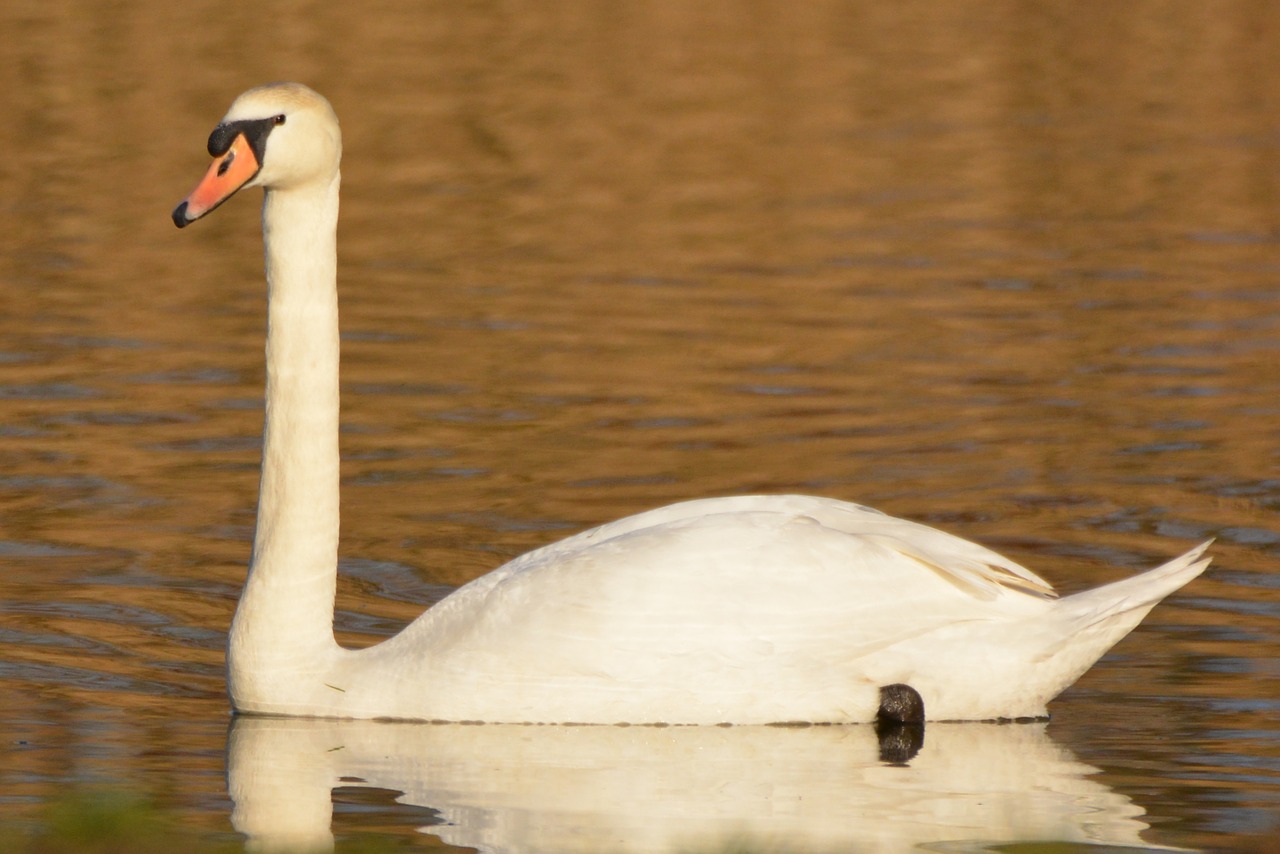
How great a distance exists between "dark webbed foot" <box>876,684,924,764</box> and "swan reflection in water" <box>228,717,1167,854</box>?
3cm

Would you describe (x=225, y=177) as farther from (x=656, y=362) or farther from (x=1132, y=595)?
(x=656, y=362)

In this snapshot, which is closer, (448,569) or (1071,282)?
(448,569)

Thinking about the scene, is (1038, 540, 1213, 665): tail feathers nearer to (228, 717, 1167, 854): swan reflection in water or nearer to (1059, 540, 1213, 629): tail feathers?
(1059, 540, 1213, 629): tail feathers

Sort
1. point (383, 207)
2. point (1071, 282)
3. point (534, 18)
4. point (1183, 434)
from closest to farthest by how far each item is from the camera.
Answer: point (1183, 434) < point (1071, 282) < point (383, 207) < point (534, 18)

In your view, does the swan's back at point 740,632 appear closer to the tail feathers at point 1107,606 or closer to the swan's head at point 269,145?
the tail feathers at point 1107,606

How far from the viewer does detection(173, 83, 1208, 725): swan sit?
283 inches

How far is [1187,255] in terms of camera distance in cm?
1727

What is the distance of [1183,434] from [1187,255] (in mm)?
5656

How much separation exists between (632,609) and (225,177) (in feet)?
5.75

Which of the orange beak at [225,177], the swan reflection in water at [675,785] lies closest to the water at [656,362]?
the swan reflection in water at [675,785]

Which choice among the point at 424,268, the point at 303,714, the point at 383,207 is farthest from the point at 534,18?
the point at 303,714

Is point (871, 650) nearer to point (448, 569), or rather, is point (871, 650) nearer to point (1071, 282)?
point (448, 569)

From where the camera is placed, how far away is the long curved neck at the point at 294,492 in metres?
7.56

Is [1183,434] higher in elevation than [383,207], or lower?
lower
